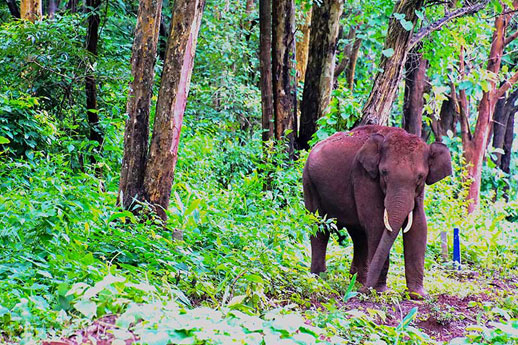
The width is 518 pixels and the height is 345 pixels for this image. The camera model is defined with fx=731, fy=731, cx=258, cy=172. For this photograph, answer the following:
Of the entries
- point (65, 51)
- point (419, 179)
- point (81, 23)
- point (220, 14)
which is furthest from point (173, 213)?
point (220, 14)

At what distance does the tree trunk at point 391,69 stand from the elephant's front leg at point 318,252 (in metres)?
2.96

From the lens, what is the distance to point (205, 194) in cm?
931

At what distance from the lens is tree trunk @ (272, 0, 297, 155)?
42.1 ft

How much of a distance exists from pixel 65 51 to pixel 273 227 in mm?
4426

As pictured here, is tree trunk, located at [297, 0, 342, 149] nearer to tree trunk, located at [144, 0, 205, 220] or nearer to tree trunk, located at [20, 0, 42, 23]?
tree trunk, located at [20, 0, 42, 23]

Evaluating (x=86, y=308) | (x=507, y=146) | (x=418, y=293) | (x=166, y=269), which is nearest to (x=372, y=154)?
(x=418, y=293)

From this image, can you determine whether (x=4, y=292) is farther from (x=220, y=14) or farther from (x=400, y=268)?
(x=220, y=14)

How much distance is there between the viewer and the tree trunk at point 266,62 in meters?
12.1

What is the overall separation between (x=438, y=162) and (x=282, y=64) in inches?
231

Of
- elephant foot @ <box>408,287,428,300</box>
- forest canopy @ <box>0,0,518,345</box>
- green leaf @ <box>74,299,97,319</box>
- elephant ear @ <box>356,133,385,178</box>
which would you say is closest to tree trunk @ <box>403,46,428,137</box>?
forest canopy @ <box>0,0,518,345</box>

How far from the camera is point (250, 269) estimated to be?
570 cm

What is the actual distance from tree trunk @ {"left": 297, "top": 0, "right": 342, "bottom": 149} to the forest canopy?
31 millimetres

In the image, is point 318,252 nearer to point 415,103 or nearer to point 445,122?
point 415,103

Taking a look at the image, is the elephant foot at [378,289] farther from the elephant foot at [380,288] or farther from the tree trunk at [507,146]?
the tree trunk at [507,146]
